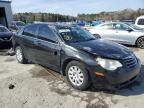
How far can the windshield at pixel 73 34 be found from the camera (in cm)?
572

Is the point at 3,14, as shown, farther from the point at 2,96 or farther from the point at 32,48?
the point at 2,96

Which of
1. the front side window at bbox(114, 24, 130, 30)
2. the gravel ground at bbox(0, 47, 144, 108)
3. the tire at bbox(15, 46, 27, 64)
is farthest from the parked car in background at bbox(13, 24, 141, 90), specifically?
the front side window at bbox(114, 24, 130, 30)

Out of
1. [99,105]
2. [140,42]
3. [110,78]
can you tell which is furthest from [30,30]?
[140,42]

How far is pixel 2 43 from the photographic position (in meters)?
11.4

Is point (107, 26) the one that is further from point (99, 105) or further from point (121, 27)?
point (99, 105)

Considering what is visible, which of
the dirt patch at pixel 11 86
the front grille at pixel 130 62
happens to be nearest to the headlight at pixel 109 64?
the front grille at pixel 130 62

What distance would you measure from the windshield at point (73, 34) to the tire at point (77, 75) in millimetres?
838

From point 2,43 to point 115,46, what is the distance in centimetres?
764

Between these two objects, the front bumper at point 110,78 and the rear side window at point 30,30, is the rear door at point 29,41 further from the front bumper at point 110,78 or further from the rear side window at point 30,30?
the front bumper at point 110,78

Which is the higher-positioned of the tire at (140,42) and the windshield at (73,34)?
the windshield at (73,34)

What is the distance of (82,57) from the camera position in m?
4.86

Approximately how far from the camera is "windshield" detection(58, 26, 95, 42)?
225 inches

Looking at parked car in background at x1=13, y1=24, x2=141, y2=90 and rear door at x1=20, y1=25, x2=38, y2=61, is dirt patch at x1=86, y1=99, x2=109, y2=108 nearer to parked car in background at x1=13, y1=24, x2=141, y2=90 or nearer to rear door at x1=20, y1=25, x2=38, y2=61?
parked car in background at x1=13, y1=24, x2=141, y2=90

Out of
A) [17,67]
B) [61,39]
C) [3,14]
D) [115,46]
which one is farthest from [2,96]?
[3,14]
